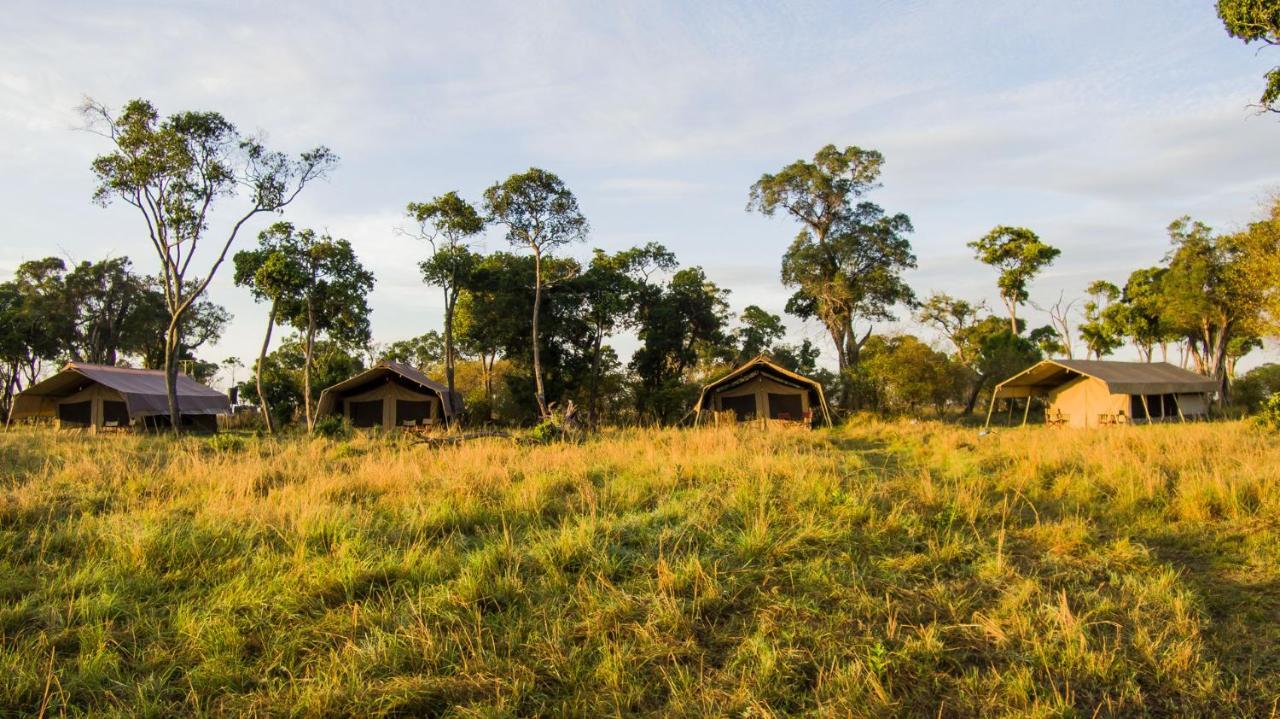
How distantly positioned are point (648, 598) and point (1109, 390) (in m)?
25.0

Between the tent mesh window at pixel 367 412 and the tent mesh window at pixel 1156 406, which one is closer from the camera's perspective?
the tent mesh window at pixel 1156 406

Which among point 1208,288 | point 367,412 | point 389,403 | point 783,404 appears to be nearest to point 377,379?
point 389,403

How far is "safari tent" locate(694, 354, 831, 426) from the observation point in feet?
85.2

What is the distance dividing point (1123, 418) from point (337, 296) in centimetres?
3340

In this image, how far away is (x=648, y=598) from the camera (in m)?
4.32

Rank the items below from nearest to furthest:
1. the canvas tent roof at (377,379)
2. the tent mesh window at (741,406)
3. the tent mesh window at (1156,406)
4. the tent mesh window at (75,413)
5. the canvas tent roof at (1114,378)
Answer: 1. the canvas tent roof at (1114,378)
2. the canvas tent roof at (377,379)
3. the tent mesh window at (75,413)
4. the tent mesh window at (1156,406)
5. the tent mesh window at (741,406)

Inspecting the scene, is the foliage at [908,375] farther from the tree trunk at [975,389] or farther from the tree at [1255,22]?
the tree at [1255,22]

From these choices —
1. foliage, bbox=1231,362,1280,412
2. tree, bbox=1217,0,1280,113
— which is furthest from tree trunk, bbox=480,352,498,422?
foliage, bbox=1231,362,1280,412

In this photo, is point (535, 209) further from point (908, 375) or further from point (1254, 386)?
point (1254, 386)

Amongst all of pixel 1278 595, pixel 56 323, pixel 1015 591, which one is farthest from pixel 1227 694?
pixel 56 323

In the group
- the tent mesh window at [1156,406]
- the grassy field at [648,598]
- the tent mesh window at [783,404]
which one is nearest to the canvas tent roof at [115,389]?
the grassy field at [648,598]

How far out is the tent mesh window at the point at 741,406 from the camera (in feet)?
86.2

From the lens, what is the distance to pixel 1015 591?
4.50 meters

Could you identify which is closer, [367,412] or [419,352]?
[367,412]
